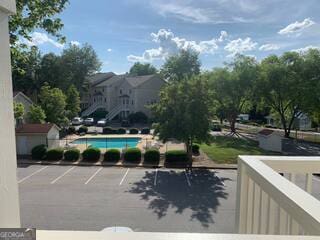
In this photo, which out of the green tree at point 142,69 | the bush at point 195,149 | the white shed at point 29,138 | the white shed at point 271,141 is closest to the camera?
the white shed at point 29,138

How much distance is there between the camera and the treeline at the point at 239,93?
18.8 meters

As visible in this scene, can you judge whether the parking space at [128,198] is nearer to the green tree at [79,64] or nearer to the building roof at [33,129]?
the building roof at [33,129]

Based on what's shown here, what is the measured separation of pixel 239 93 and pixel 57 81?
28.8 metres

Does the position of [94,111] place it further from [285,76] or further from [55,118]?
[285,76]

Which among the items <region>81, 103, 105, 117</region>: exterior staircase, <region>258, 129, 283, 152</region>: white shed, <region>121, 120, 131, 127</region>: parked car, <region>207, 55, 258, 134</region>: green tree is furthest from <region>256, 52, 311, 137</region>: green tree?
<region>81, 103, 105, 117</region>: exterior staircase

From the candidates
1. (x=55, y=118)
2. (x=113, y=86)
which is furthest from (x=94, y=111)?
(x=55, y=118)

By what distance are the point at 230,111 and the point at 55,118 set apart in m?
22.3

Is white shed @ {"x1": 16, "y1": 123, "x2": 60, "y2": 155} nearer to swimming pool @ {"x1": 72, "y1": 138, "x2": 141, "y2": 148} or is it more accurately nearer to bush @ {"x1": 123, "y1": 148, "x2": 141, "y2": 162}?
swimming pool @ {"x1": 72, "y1": 138, "x2": 141, "y2": 148}

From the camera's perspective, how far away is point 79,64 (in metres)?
53.5

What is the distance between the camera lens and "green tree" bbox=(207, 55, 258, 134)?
119 ft

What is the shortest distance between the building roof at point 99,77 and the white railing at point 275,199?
55697 millimetres

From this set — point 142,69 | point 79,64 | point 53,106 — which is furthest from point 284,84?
point 142,69

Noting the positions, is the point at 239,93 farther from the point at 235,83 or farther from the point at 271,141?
the point at 271,141

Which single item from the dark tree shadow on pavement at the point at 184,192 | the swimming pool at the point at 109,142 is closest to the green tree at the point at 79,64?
the swimming pool at the point at 109,142
